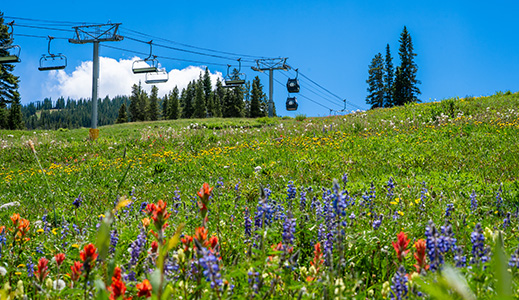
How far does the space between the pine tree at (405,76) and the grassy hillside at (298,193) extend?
4259 cm

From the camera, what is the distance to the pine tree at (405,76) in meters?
55.5

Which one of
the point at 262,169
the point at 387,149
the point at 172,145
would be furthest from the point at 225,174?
the point at 172,145

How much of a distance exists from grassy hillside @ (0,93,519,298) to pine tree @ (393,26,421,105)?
140 ft

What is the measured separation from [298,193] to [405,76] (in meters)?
56.1

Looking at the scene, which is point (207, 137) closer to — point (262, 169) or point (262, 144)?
point (262, 144)

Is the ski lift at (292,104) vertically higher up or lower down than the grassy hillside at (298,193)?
higher up

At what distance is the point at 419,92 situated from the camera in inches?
2190

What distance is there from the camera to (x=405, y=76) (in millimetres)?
55812

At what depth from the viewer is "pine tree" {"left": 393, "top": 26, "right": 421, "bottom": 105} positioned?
55500 millimetres

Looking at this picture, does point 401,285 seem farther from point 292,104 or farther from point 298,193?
point 292,104

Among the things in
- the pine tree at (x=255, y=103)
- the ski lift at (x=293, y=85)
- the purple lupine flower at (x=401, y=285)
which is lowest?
the purple lupine flower at (x=401, y=285)

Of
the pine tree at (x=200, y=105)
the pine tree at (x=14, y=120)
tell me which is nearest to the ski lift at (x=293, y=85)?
the pine tree at (x=200, y=105)

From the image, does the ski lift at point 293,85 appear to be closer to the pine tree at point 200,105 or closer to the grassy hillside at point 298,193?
the grassy hillside at point 298,193

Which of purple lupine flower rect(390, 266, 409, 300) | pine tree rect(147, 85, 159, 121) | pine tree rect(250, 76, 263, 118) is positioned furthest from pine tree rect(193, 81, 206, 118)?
purple lupine flower rect(390, 266, 409, 300)
